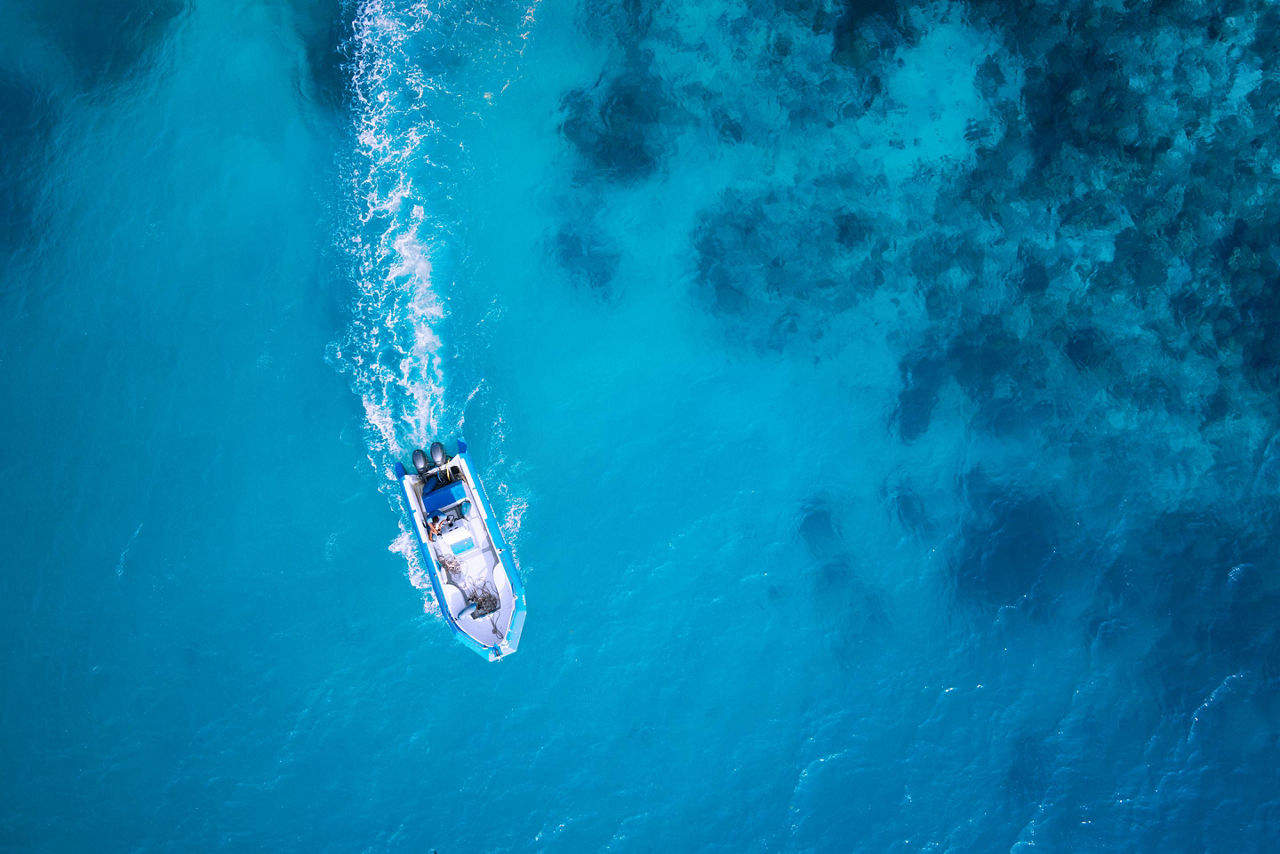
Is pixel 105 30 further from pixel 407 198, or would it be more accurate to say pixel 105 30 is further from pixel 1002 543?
pixel 1002 543

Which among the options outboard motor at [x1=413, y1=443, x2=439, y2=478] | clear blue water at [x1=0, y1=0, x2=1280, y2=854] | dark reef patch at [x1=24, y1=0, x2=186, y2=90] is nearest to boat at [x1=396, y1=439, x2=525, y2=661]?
outboard motor at [x1=413, y1=443, x2=439, y2=478]

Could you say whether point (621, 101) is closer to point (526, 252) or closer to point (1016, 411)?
point (526, 252)

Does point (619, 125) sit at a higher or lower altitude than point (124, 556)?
higher

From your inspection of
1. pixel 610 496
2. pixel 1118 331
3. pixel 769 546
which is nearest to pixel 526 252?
pixel 610 496

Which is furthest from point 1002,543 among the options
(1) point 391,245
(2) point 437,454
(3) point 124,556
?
(3) point 124,556

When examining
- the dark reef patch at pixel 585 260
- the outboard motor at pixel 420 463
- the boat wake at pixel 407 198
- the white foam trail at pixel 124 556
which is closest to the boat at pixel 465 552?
the outboard motor at pixel 420 463

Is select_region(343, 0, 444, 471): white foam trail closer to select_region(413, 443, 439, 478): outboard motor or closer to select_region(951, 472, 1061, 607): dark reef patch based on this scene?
select_region(413, 443, 439, 478): outboard motor

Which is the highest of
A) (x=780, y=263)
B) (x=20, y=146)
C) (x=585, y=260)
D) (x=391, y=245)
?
(x=20, y=146)
